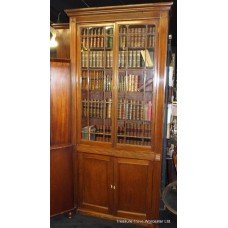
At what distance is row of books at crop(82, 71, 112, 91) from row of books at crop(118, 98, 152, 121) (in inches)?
10.5

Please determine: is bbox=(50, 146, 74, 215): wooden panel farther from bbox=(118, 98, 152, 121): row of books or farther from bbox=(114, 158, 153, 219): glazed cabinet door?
bbox=(118, 98, 152, 121): row of books

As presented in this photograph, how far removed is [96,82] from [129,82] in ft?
1.37

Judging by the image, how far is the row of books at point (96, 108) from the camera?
2688 mm

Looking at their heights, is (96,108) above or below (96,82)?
below

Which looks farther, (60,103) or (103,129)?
(103,129)

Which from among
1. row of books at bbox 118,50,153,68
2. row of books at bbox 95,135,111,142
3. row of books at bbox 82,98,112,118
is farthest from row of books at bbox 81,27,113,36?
row of books at bbox 95,135,111,142

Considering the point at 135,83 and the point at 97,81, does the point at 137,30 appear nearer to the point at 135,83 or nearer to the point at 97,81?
the point at 135,83

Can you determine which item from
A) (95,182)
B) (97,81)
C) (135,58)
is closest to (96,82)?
(97,81)

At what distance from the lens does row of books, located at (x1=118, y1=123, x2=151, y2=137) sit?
2559mm

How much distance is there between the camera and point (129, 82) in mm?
2592

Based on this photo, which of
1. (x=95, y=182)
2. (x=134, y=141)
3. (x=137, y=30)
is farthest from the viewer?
(x=95, y=182)
